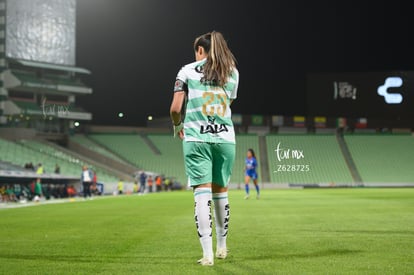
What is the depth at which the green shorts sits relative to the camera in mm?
5602

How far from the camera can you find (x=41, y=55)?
53594 mm

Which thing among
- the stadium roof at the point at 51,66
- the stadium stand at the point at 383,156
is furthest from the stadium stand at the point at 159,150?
the stadium stand at the point at 383,156

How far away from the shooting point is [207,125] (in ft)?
18.6

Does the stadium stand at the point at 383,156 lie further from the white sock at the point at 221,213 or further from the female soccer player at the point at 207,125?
the female soccer player at the point at 207,125

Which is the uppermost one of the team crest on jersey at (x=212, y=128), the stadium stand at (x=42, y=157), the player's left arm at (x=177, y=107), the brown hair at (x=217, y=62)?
the stadium stand at (x=42, y=157)

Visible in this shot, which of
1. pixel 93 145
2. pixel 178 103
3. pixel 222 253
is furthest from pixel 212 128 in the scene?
pixel 93 145

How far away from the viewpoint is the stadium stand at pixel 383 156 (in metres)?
44.5

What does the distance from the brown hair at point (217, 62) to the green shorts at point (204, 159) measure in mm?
687

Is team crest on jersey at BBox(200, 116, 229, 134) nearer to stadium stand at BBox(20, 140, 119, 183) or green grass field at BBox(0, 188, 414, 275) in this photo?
green grass field at BBox(0, 188, 414, 275)

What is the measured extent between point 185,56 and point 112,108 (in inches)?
489

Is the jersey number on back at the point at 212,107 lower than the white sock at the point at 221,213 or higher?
higher

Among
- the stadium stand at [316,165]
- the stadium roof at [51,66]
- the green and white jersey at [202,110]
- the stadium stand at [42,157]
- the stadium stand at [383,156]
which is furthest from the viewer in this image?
the stadium roof at [51,66]

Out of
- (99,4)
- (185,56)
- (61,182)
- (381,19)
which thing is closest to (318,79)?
(381,19)

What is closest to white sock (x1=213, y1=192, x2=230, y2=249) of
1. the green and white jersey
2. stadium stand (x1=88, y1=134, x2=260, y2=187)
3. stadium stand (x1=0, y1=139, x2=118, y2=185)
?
the green and white jersey
